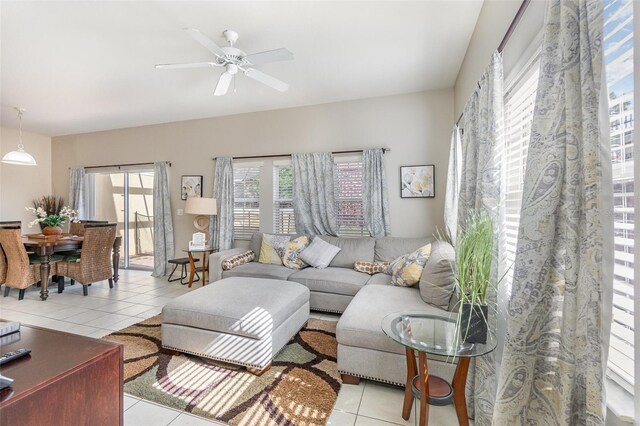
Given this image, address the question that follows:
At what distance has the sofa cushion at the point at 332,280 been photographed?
10.5 feet

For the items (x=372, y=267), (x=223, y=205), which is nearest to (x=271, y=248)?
(x=223, y=205)

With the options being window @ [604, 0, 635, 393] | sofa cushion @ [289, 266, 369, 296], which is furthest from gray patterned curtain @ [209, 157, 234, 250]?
window @ [604, 0, 635, 393]

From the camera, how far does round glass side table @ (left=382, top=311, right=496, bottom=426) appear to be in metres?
1.37

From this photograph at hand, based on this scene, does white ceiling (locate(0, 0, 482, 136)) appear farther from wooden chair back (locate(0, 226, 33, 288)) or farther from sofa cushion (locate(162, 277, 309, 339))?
sofa cushion (locate(162, 277, 309, 339))

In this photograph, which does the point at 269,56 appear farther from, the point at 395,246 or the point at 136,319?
the point at 136,319

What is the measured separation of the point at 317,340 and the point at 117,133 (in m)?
5.66

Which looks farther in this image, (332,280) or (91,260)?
(91,260)

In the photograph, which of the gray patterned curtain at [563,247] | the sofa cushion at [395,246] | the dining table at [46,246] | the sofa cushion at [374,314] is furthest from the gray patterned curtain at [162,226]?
the gray patterned curtain at [563,247]

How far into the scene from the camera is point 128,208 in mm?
6016

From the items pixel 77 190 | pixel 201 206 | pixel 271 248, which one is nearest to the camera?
pixel 271 248

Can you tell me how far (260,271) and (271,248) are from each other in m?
0.51

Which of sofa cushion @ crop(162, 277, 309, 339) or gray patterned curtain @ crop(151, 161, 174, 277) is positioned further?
gray patterned curtain @ crop(151, 161, 174, 277)

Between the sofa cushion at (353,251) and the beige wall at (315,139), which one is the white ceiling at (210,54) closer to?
the beige wall at (315,139)

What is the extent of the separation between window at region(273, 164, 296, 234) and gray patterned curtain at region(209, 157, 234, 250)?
77cm
